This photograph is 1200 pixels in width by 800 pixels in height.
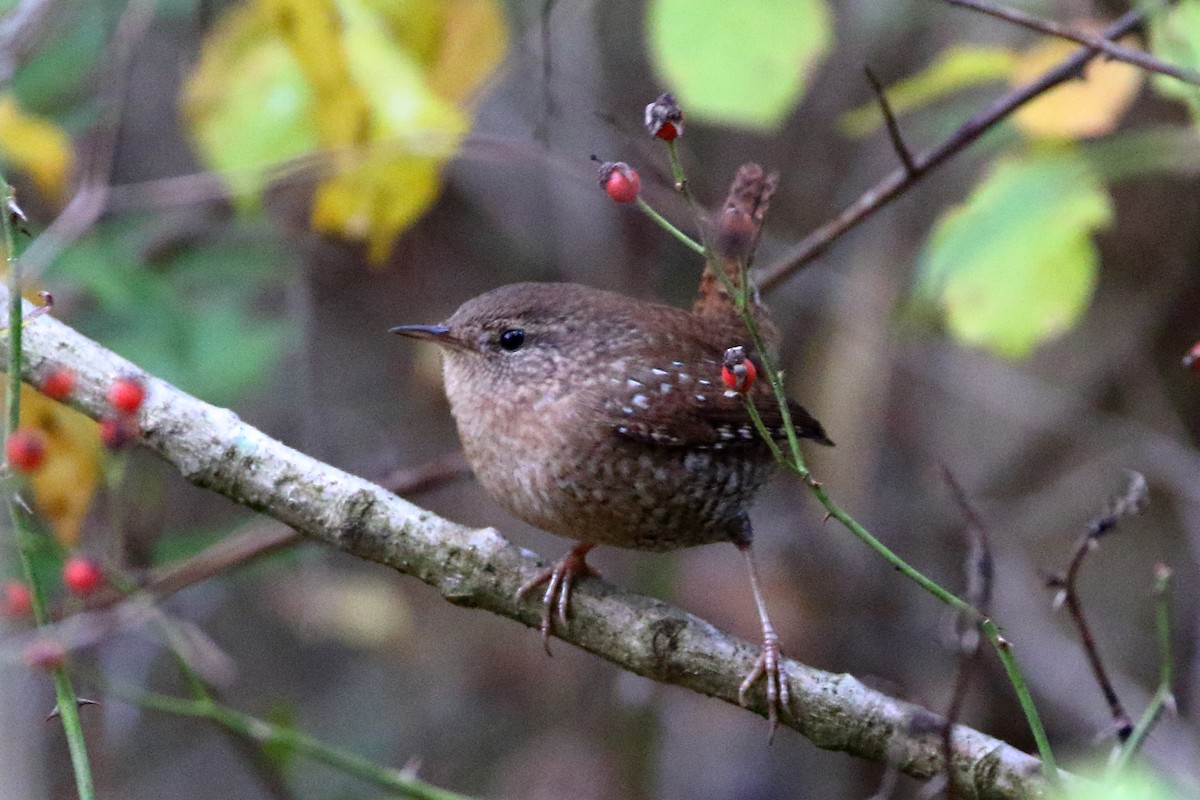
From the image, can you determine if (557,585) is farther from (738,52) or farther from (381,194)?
(738,52)

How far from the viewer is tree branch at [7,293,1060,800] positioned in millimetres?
2096

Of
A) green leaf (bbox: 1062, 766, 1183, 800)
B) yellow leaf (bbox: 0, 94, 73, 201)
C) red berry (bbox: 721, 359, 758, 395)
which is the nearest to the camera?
green leaf (bbox: 1062, 766, 1183, 800)

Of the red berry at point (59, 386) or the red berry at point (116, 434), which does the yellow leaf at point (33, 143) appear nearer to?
the red berry at point (59, 386)

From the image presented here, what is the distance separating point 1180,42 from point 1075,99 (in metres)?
0.30

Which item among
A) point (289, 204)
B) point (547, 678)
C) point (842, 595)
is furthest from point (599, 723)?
point (289, 204)

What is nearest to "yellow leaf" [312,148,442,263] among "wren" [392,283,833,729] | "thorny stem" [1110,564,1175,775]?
"wren" [392,283,833,729]

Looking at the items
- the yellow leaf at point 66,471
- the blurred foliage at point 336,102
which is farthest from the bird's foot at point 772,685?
the yellow leaf at point 66,471

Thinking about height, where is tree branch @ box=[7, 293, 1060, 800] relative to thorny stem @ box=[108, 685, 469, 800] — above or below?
above

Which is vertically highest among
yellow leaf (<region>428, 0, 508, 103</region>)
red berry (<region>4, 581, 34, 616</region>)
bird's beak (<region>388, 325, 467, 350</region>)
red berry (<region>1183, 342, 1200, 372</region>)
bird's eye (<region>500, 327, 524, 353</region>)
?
yellow leaf (<region>428, 0, 508, 103</region>)

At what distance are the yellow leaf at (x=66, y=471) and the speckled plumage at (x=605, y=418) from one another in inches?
32.6

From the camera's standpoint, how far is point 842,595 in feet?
16.5

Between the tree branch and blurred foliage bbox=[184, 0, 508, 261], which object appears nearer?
the tree branch

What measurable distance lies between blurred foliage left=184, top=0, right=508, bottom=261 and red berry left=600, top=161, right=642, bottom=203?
36.0 inches

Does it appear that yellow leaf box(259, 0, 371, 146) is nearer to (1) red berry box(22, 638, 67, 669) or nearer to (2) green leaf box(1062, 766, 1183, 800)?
(1) red berry box(22, 638, 67, 669)
